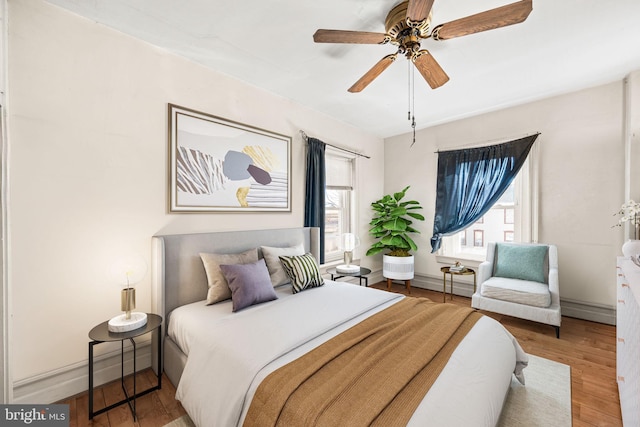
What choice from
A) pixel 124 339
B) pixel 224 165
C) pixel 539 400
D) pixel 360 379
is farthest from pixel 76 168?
pixel 539 400

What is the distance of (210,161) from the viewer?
2592 millimetres

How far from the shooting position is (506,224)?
12.6 ft

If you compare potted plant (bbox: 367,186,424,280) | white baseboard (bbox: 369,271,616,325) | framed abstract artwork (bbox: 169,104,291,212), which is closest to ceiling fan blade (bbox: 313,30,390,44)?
framed abstract artwork (bbox: 169,104,291,212)

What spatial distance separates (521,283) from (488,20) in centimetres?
282

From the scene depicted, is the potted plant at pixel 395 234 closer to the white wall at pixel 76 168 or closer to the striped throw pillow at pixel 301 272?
the striped throw pillow at pixel 301 272

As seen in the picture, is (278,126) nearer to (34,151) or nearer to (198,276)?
(198,276)

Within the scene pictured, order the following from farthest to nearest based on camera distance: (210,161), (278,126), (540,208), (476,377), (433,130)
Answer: (433,130) → (540,208) → (278,126) → (210,161) → (476,377)

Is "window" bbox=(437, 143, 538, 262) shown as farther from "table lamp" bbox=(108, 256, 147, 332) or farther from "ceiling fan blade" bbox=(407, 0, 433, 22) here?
→ "table lamp" bbox=(108, 256, 147, 332)

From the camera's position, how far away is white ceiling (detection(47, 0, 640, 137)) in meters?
1.84

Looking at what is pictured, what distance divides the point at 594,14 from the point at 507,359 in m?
2.48

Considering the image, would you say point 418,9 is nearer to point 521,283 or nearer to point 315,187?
point 315,187

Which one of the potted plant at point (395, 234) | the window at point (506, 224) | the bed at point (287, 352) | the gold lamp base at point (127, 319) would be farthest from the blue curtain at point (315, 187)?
the window at point (506, 224)

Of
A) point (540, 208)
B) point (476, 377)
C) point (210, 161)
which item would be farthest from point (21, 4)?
point (540, 208)

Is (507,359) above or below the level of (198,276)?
below
